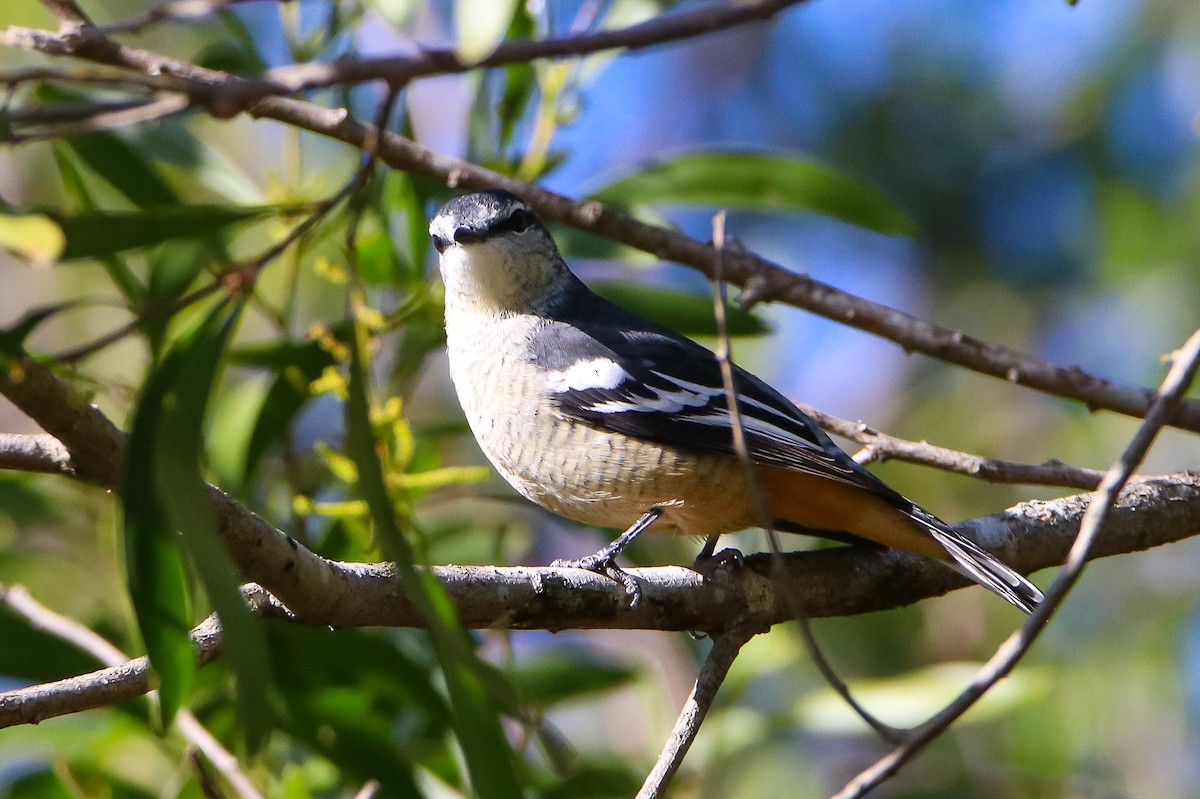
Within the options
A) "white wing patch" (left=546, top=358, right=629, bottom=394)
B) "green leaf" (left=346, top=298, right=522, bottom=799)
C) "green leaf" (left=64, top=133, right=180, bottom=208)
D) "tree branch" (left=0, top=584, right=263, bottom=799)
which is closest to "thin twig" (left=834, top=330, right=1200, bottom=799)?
"green leaf" (left=346, top=298, right=522, bottom=799)

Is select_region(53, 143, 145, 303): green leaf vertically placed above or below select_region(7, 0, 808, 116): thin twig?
below

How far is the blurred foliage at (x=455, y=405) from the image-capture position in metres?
2.14

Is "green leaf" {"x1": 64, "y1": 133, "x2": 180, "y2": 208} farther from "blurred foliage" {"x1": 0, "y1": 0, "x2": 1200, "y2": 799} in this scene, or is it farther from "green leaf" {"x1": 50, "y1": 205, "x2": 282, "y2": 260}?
"green leaf" {"x1": 50, "y1": 205, "x2": 282, "y2": 260}

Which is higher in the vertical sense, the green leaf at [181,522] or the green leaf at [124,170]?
the green leaf at [124,170]

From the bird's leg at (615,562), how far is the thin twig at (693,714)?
219 mm

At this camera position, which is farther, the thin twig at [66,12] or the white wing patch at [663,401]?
the white wing patch at [663,401]

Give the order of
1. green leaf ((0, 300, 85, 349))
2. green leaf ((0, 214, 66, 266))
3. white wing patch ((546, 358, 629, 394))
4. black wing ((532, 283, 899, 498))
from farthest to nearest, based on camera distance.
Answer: white wing patch ((546, 358, 629, 394))
black wing ((532, 283, 899, 498))
green leaf ((0, 300, 85, 349))
green leaf ((0, 214, 66, 266))

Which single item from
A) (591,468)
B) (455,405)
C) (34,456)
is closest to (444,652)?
(34,456)

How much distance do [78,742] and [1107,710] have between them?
437cm

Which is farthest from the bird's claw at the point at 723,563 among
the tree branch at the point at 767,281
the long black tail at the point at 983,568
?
the tree branch at the point at 767,281

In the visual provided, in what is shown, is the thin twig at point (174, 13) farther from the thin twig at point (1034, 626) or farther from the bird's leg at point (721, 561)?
the bird's leg at point (721, 561)

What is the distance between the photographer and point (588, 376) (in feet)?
11.2

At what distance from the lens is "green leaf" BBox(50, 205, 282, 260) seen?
2.30 m

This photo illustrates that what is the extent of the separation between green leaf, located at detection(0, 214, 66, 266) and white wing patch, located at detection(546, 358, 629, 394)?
6.81 feet
